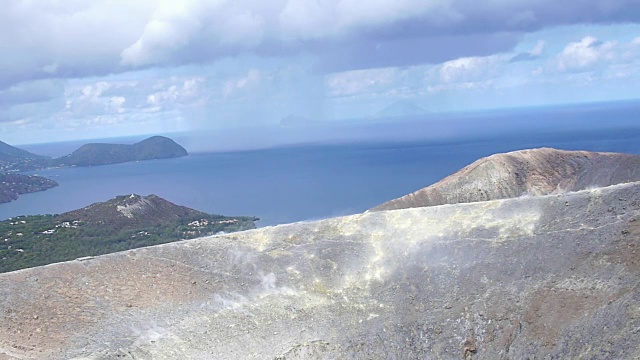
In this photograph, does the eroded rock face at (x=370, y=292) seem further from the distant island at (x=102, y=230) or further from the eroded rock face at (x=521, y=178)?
the distant island at (x=102, y=230)

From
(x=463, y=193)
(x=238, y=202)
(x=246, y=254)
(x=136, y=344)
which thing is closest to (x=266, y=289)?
(x=246, y=254)

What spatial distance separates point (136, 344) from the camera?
37.6m

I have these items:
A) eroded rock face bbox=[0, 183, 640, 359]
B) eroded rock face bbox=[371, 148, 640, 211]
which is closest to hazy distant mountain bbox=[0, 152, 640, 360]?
eroded rock face bbox=[0, 183, 640, 359]

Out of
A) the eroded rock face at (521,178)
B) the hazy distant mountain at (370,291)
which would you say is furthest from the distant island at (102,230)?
the eroded rock face at (521,178)

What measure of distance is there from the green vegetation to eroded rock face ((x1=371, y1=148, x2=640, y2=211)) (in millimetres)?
37107

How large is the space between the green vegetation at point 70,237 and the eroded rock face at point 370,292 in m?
34.8

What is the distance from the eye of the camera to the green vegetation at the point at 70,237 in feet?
259

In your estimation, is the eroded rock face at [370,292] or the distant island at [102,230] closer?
the eroded rock face at [370,292]

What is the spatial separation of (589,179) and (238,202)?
123 meters

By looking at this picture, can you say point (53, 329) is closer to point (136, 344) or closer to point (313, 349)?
point (136, 344)

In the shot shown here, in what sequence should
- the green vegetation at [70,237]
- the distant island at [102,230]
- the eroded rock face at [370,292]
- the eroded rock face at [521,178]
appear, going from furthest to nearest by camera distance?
the distant island at [102,230]
the green vegetation at [70,237]
the eroded rock face at [521,178]
the eroded rock face at [370,292]

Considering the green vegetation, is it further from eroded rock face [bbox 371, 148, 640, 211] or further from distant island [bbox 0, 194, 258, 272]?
eroded rock face [bbox 371, 148, 640, 211]

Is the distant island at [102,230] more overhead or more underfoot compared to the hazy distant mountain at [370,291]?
more underfoot

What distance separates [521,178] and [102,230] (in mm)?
57729
